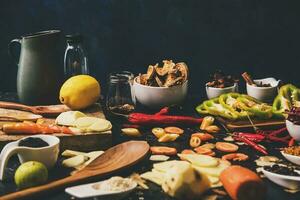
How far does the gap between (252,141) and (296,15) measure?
934 mm

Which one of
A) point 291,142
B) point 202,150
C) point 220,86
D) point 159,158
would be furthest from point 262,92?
point 159,158

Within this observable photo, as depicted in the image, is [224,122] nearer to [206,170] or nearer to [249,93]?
[249,93]

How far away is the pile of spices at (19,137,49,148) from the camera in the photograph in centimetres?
137

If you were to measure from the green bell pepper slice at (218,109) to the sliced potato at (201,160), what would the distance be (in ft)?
1.16

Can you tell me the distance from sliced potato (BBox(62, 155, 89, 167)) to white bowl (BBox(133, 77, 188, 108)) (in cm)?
48

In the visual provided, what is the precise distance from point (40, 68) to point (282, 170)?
93 cm

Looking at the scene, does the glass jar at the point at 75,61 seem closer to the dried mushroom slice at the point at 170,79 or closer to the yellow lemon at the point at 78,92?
the yellow lemon at the point at 78,92

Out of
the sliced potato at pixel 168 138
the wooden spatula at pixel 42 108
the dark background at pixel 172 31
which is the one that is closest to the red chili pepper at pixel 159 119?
the sliced potato at pixel 168 138

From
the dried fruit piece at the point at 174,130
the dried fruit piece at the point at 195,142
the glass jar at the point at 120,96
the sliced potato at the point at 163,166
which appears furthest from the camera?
the glass jar at the point at 120,96

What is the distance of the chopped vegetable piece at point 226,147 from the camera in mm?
1547

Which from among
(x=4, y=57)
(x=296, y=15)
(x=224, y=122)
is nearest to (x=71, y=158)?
(x=224, y=122)

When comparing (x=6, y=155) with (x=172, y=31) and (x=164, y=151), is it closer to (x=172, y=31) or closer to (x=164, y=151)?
(x=164, y=151)

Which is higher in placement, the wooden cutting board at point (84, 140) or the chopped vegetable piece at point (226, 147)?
the wooden cutting board at point (84, 140)

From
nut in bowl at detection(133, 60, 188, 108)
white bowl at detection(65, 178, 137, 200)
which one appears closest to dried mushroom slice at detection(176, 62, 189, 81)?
nut in bowl at detection(133, 60, 188, 108)
